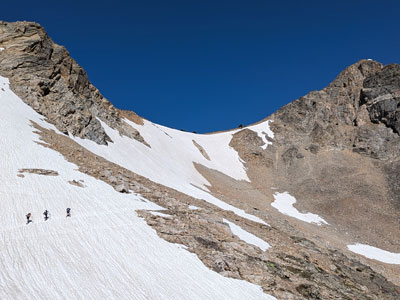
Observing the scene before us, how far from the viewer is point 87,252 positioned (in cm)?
1348

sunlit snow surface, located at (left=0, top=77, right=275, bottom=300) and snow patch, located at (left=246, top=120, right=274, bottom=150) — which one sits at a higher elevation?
snow patch, located at (left=246, top=120, right=274, bottom=150)

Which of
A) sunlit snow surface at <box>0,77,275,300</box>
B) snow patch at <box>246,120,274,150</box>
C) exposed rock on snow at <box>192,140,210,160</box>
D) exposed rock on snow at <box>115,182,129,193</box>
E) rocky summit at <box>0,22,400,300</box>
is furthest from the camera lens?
snow patch at <box>246,120,274,150</box>

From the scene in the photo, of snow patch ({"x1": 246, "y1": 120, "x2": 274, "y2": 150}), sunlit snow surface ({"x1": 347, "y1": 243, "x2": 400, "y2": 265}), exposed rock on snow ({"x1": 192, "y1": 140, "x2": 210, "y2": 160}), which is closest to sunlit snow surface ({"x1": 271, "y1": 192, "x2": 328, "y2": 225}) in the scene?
sunlit snow surface ({"x1": 347, "y1": 243, "x2": 400, "y2": 265})

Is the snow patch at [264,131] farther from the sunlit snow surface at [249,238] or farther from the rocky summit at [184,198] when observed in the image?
the sunlit snow surface at [249,238]

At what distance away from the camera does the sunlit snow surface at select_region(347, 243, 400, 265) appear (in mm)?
35312

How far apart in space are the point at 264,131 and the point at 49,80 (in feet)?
204

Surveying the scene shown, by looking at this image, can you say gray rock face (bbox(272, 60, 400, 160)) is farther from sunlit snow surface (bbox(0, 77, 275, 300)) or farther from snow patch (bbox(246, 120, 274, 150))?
sunlit snow surface (bbox(0, 77, 275, 300))

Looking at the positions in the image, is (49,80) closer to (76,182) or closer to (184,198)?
(76,182)

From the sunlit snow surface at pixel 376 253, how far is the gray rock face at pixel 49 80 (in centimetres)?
3677

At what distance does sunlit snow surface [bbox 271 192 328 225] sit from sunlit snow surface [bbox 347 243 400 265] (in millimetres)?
8316

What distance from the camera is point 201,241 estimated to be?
17344mm

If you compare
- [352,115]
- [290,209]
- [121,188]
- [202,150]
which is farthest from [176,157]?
[352,115]

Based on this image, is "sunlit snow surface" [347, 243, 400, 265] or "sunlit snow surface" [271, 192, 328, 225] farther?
"sunlit snow surface" [271, 192, 328, 225]

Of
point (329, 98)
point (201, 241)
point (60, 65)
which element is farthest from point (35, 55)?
point (329, 98)
